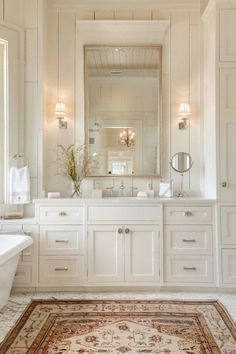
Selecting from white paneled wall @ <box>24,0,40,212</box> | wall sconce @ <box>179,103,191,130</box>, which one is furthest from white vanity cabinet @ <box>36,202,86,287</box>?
wall sconce @ <box>179,103,191,130</box>

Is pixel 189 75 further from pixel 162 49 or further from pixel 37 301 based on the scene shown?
pixel 37 301

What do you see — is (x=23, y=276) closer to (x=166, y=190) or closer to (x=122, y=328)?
(x=122, y=328)

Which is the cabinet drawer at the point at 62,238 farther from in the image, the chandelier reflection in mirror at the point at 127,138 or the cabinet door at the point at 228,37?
the cabinet door at the point at 228,37

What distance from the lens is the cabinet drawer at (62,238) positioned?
333 centimetres

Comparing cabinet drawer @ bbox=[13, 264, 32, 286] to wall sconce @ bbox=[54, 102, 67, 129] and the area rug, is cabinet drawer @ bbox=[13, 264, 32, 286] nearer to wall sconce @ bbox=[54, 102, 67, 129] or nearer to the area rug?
the area rug

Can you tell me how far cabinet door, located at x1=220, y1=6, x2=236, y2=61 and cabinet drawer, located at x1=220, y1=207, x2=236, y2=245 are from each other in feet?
5.10

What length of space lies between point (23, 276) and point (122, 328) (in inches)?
50.3

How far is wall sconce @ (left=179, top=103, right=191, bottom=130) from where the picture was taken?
3.73 metres

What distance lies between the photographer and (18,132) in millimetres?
3594

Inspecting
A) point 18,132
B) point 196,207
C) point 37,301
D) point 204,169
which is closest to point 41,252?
point 37,301

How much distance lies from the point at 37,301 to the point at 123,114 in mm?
2235

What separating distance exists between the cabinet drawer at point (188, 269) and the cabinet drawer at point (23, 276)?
1418 mm

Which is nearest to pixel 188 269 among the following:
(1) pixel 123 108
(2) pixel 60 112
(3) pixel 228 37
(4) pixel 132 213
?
(4) pixel 132 213

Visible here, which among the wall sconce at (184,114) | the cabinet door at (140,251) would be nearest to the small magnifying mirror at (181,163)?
the wall sconce at (184,114)
